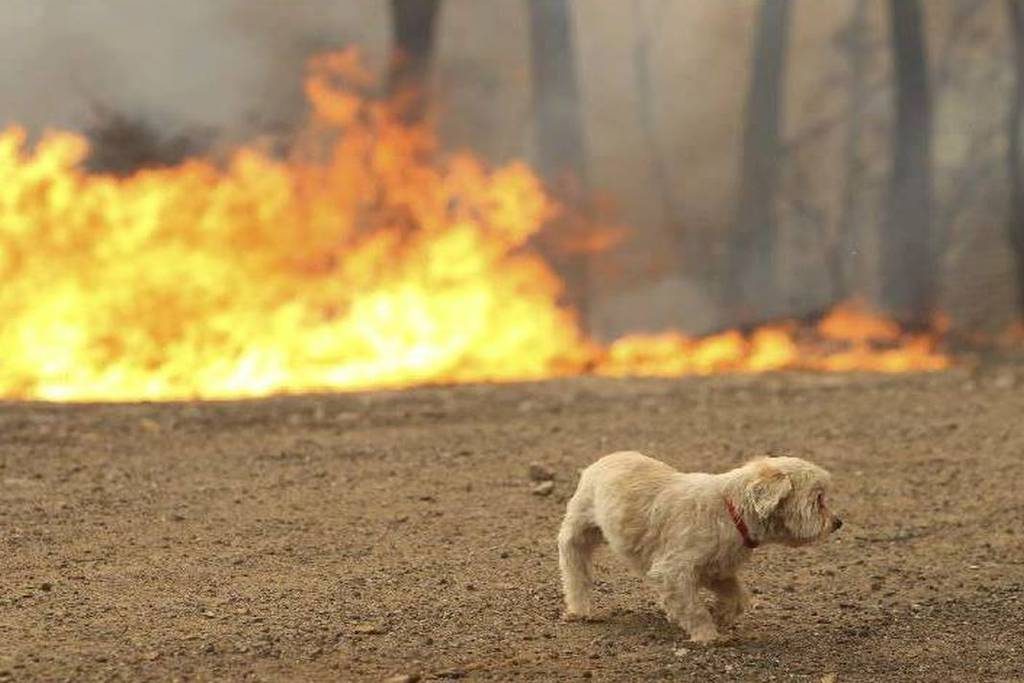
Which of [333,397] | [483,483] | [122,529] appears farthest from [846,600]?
[333,397]

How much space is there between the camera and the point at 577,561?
256 inches

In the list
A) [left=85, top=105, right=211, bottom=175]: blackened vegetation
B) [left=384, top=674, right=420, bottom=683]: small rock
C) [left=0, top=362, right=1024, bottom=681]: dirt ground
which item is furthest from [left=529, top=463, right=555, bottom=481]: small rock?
[left=85, top=105, right=211, bottom=175]: blackened vegetation

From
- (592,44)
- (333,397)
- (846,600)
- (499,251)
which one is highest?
(592,44)

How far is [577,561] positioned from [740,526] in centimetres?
78

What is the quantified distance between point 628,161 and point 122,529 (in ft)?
29.4

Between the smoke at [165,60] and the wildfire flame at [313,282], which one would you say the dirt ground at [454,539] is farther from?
the smoke at [165,60]

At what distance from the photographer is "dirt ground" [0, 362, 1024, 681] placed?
6.04 metres

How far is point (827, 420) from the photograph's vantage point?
436 inches

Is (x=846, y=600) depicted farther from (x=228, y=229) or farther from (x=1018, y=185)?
(x=1018, y=185)

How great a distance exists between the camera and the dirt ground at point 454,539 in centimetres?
604

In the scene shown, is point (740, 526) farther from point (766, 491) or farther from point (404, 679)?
point (404, 679)

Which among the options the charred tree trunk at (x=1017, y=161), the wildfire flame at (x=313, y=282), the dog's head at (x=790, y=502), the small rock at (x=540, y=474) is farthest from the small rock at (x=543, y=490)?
the charred tree trunk at (x=1017, y=161)

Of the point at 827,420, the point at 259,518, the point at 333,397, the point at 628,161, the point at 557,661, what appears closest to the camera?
the point at 557,661

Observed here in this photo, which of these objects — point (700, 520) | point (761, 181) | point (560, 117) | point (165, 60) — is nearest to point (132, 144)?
point (165, 60)
